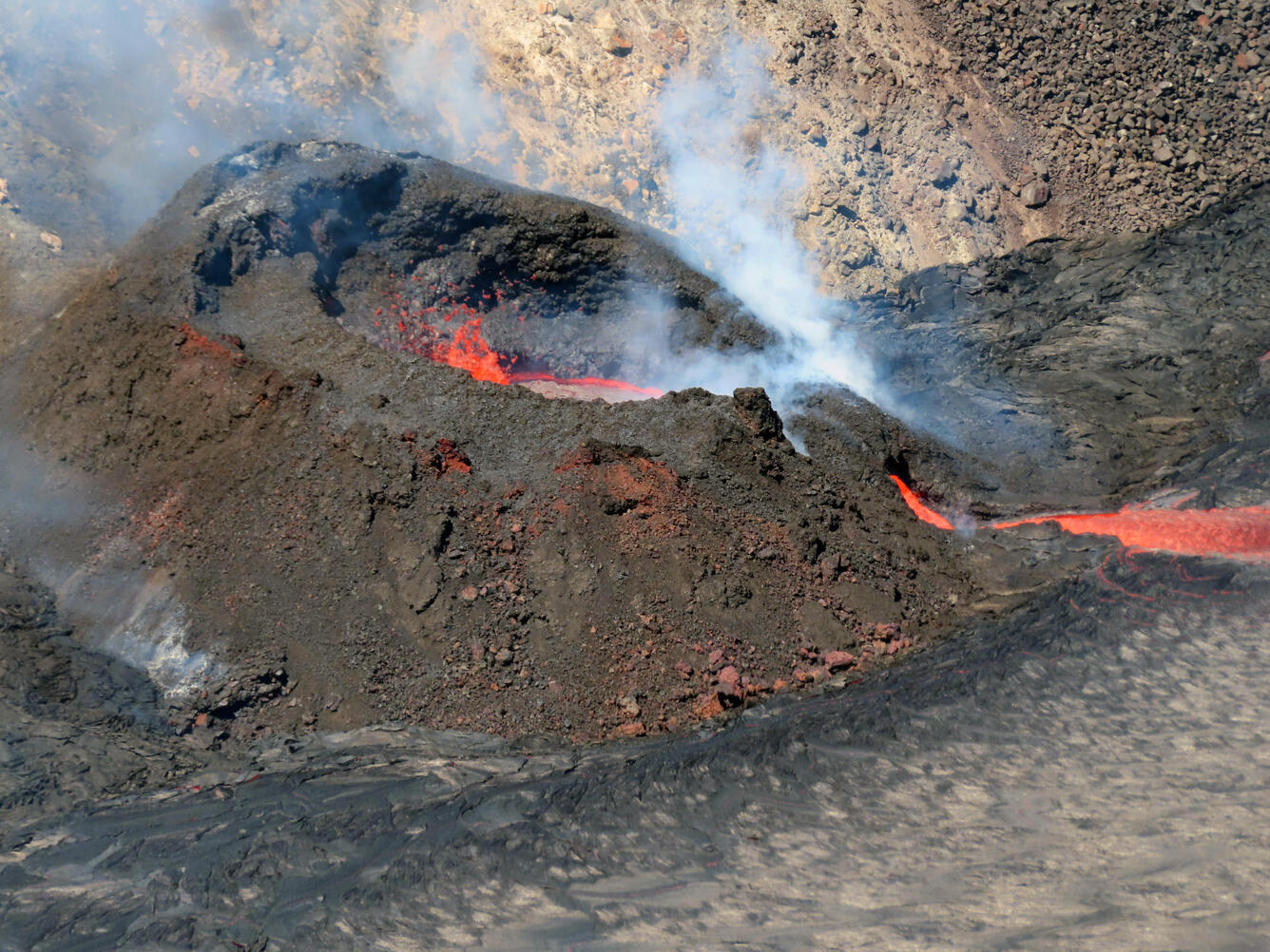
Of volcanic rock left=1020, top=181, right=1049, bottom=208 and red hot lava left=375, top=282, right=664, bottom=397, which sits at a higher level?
volcanic rock left=1020, top=181, right=1049, bottom=208

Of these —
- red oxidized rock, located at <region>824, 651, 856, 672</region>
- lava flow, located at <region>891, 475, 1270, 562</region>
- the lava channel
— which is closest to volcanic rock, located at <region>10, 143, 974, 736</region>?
red oxidized rock, located at <region>824, 651, 856, 672</region>

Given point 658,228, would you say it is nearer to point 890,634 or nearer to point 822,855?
point 890,634

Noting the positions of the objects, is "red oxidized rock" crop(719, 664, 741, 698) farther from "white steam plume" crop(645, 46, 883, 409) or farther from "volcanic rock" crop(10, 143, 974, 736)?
"white steam plume" crop(645, 46, 883, 409)

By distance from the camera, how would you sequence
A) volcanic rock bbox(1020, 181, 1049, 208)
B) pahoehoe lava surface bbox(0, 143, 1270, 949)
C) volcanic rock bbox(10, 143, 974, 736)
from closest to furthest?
pahoehoe lava surface bbox(0, 143, 1270, 949) → volcanic rock bbox(10, 143, 974, 736) → volcanic rock bbox(1020, 181, 1049, 208)

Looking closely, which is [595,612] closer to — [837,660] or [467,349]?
[837,660]

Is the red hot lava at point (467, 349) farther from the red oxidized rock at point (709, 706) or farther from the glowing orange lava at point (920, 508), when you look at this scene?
the red oxidized rock at point (709, 706)
